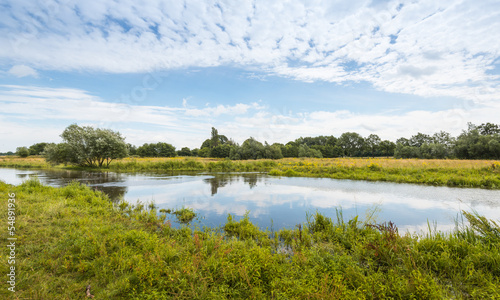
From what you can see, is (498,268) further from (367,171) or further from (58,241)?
(367,171)

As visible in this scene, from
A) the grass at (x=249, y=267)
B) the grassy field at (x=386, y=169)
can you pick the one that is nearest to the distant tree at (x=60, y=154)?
the grassy field at (x=386, y=169)

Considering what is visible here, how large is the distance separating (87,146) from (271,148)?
49.0m

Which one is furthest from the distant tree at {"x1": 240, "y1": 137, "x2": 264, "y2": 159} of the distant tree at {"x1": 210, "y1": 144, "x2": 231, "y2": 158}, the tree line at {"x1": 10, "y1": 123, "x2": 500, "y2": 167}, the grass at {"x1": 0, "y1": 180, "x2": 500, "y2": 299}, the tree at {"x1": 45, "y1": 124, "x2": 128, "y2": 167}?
the grass at {"x1": 0, "y1": 180, "x2": 500, "y2": 299}

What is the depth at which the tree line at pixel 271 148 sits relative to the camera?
3366cm

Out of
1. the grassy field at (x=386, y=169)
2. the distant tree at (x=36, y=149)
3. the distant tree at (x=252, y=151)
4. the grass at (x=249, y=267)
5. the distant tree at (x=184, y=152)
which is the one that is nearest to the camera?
the grass at (x=249, y=267)

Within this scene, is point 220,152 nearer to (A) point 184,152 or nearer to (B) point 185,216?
(A) point 184,152

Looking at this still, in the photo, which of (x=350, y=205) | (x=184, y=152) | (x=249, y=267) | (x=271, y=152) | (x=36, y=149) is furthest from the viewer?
(x=184, y=152)

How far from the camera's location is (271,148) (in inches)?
2778

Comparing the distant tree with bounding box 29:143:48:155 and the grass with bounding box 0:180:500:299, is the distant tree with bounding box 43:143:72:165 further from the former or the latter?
the distant tree with bounding box 29:143:48:155

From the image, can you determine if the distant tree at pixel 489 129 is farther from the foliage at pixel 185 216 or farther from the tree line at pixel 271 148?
the foliage at pixel 185 216

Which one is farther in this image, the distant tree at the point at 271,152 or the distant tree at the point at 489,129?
the distant tree at the point at 489,129

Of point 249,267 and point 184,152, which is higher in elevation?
point 184,152

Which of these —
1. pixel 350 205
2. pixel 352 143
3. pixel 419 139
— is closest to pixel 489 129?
pixel 419 139

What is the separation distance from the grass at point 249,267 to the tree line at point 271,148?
1274 inches
